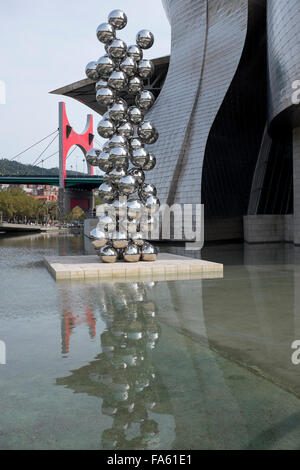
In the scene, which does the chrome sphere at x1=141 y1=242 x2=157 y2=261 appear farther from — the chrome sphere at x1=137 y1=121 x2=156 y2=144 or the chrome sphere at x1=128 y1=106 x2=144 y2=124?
the chrome sphere at x1=128 y1=106 x2=144 y2=124

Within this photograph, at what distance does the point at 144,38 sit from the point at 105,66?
58.3 inches

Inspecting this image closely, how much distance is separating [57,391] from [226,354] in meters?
1.61

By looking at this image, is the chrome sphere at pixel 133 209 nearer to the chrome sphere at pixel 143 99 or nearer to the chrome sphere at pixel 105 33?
the chrome sphere at pixel 143 99

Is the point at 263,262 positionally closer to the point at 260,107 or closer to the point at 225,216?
the point at 225,216

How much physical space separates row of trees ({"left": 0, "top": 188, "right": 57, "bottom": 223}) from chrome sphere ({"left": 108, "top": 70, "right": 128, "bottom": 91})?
179 feet

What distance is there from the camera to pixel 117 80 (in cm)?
1101

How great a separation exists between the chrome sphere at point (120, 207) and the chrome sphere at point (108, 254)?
32.9 inches

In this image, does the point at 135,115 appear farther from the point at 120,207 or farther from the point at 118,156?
the point at 120,207

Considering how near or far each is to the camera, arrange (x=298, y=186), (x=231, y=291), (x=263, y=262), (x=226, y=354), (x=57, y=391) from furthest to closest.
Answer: (x=298, y=186), (x=263, y=262), (x=231, y=291), (x=226, y=354), (x=57, y=391)

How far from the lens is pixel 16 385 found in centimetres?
338

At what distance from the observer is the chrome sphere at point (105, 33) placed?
1113cm

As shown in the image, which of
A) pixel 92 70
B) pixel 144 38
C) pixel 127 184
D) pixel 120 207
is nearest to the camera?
pixel 127 184

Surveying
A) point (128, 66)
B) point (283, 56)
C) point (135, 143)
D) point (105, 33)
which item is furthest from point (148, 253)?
point (283, 56)

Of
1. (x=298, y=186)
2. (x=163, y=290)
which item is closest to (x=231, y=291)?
(x=163, y=290)
